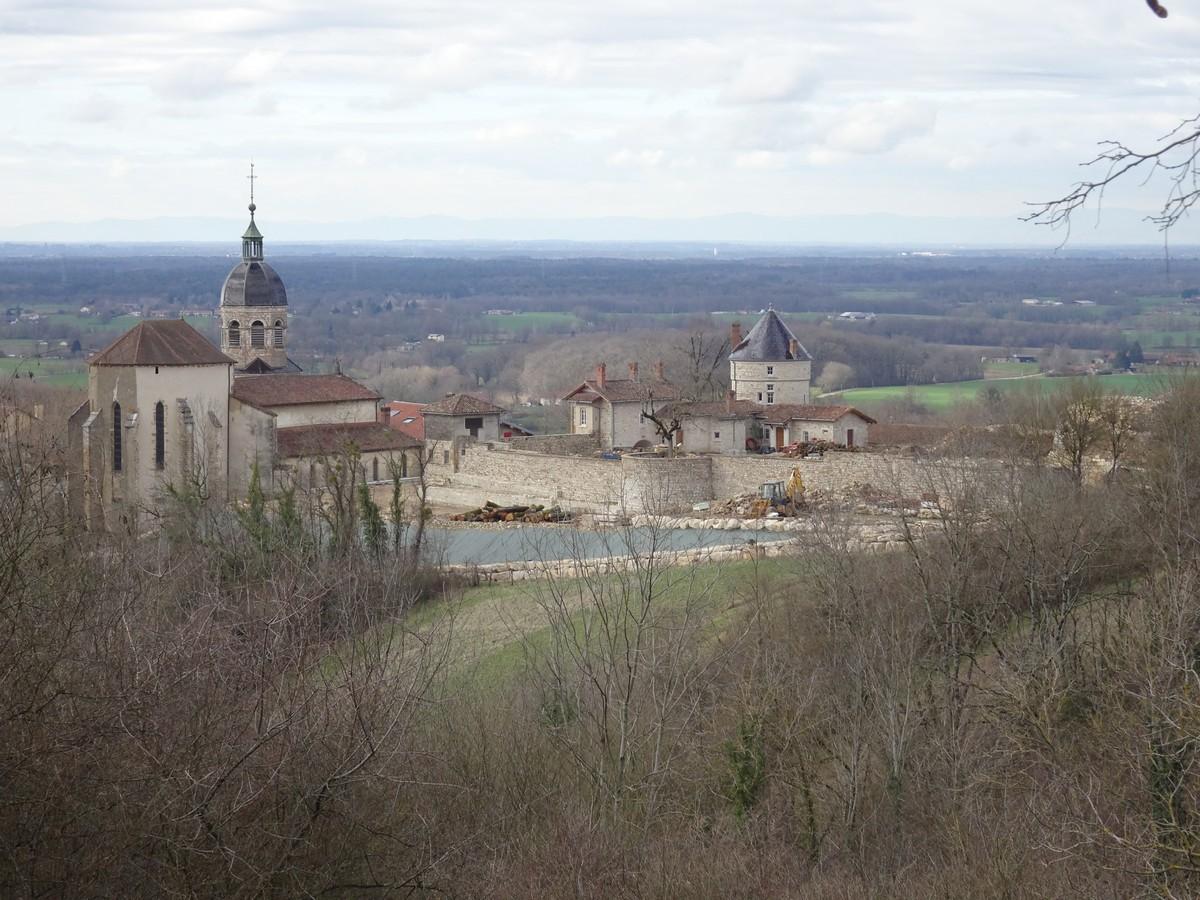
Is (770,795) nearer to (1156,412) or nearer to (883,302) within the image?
(1156,412)

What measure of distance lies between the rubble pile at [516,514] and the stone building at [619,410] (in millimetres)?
6337

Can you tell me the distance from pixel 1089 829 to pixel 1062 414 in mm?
23227

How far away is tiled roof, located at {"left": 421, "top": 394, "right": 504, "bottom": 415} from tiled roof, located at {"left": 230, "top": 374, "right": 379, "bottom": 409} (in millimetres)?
1896

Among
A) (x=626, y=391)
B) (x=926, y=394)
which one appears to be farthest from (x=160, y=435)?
(x=926, y=394)

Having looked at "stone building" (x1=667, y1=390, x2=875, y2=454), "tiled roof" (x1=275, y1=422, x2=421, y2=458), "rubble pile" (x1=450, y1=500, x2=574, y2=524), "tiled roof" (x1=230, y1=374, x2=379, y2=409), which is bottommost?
"rubble pile" (x1=450, y1=500, x2=574, y2=524)

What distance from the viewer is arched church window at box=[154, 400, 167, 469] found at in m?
44.8

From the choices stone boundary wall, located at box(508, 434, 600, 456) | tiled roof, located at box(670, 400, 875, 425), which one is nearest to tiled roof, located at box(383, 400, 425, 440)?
stone boundary wall, located at box(508, 434, 600, 456)

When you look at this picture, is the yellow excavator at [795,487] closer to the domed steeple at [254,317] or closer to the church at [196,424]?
the church at [196,424]

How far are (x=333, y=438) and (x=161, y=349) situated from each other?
5.20m

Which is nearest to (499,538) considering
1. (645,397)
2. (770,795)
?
(645,397)

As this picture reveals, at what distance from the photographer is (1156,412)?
29094 millimetres

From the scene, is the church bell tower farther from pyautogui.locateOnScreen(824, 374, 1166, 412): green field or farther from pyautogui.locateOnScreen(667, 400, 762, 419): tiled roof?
pyautogui.locateOnScreen(824, 374, 1166, 412): green field

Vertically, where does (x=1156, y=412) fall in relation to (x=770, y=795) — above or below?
above

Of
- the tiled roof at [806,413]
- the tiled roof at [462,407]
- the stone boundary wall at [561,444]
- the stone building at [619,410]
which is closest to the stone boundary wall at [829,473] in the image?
the tiled roof at [806,413]
